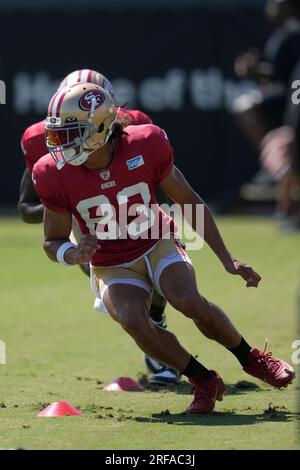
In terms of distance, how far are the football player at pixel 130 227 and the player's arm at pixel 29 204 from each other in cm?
123

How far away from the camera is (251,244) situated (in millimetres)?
15891

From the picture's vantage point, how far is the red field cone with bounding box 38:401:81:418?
660 centimetres

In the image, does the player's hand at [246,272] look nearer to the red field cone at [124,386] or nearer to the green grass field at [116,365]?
the green grass field at [116,365]

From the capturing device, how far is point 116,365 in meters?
8.47

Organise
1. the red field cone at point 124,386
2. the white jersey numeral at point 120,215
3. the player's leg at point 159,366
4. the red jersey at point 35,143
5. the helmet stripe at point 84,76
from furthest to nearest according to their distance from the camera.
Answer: the helmet stripe at point 84,76 → the red jersey at point 35,143 → the player's leg at point 159,366 → the red field cone at point 124,386 → the white jersey numeral at point 120,215

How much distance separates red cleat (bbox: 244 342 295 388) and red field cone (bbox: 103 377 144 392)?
2.90 ft

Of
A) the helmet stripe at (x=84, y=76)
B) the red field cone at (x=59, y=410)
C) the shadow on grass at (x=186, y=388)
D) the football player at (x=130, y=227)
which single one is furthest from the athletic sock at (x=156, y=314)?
the helmet stripe at (x=84, y=76)

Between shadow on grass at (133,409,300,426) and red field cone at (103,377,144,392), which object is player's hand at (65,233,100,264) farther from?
red field cone at (103,377,144,392)

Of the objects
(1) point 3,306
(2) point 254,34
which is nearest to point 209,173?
(2) point 254,34

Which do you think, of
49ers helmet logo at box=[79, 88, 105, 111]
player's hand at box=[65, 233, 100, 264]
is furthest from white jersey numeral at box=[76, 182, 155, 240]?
49ers helmet logo at box=[79, 88, 105, 111]

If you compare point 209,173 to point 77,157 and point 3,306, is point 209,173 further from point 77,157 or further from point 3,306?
point 77,157

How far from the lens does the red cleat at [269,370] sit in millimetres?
6930

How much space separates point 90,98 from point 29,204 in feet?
5.75
